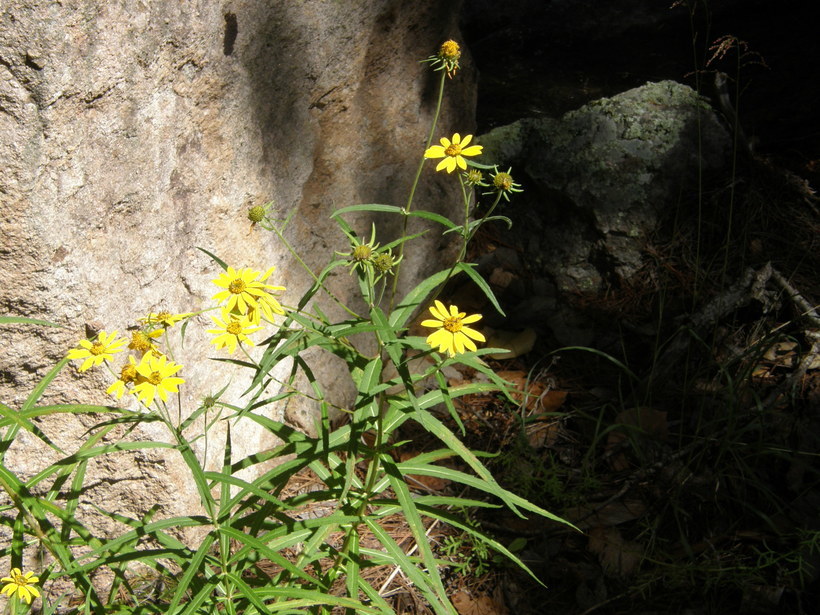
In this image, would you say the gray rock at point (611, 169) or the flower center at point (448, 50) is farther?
the gray rock at point (611, 169)

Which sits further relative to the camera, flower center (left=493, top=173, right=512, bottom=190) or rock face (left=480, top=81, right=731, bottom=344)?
rock face (left=480, top=81, right=731, bottom=344)

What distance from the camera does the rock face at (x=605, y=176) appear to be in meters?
3.13

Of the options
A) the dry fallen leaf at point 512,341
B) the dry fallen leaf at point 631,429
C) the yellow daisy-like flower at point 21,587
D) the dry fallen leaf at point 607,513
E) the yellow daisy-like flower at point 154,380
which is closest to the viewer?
the yellow daisy-like flower at point 154,380

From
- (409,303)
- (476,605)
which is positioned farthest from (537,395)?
(409,303)

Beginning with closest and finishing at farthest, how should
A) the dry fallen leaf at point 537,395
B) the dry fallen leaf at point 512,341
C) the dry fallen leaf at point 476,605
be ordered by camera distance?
the dry fallen leaf at point 476,605 < the dry fallen leaf at point 537,395 < the dry fallen leaf at point 512,341

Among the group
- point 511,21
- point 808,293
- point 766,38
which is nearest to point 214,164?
point 511,21

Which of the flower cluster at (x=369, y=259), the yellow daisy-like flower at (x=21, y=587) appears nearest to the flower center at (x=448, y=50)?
the flower cluster at (x=369, y=259)

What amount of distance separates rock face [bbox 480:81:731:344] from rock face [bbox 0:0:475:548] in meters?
0.86

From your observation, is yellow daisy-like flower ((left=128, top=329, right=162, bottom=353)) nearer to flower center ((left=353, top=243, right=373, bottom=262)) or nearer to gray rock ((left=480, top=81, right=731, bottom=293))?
flower center ((left=353, top=243, right=373, bottom=262))

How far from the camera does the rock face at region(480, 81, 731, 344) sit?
123 inches

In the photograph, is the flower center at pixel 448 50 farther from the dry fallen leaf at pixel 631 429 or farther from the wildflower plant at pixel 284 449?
the dry fallen leaf at pixel 631 429

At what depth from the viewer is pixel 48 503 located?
5.18 feet

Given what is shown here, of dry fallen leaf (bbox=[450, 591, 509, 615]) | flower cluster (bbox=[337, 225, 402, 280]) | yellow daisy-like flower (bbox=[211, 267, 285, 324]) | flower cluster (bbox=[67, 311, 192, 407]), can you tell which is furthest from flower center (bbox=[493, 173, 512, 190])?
dry fallen leaf (bbox=[450, 591, 509, 615])

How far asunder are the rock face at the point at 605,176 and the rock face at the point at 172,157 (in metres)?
0.86
